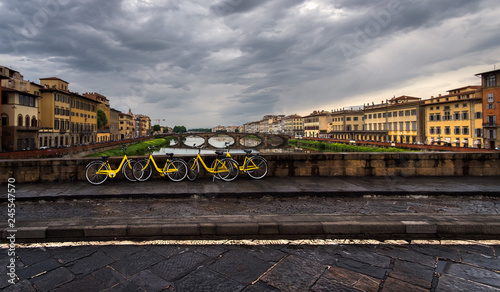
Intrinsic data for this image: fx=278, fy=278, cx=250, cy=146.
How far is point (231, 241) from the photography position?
360 cm

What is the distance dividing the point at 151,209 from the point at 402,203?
480 cm

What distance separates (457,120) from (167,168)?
56.0 meters

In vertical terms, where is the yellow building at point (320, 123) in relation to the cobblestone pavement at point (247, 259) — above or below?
above

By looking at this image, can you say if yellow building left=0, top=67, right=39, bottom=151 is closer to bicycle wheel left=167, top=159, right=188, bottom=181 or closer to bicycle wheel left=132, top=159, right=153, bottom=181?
bicycle wheel left=132, top=159, right=153, bottom=181

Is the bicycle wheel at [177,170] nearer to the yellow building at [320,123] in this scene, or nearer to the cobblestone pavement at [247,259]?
the cobblestone pavement at [247,259]

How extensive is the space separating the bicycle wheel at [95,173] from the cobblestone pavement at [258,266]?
3720 millimetres

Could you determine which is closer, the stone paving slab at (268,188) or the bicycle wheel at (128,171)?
the stone paving slab at (268,188)

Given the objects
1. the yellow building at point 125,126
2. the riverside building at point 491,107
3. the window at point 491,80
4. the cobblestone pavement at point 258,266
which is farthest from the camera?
the yellow building at point 125,126

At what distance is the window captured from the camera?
40466 mm

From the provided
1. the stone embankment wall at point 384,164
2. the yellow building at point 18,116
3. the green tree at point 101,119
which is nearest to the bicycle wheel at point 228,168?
the stone embankment wall at point 384,164

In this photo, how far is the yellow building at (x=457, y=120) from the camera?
1753 inches

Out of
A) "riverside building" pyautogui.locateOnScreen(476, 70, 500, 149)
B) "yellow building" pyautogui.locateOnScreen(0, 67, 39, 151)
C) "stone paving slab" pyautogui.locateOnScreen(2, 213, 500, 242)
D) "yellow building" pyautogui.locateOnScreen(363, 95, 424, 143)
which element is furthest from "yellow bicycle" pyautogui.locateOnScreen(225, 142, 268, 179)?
"yellow building" pyautogui.locateOnScreen(363, 95, 424, 143)

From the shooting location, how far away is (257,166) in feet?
24.7

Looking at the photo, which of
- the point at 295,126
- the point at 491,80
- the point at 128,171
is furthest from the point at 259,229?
the point at 295,126
